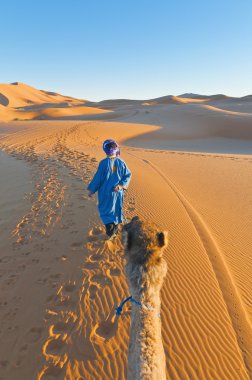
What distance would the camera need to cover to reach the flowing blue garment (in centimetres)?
427

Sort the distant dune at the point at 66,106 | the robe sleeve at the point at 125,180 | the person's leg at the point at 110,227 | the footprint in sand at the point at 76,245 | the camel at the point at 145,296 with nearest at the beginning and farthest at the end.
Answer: the camel at the point at 145,296 → the robe sleeve at the point at 125,180 → the person's leg at the point at 110,227 → the footprint in sand at the point at 76,245 → the distant dune at the point at 66,106

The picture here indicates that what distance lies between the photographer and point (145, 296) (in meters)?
1.58

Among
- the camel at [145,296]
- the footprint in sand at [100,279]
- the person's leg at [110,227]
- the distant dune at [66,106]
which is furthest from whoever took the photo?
the distant dune at [66,106]

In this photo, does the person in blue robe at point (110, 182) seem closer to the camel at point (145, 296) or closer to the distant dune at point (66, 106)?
the camel at point (145, 296)

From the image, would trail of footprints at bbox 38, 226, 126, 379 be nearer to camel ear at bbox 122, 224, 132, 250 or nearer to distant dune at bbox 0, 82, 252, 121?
camel ear at bbox 122, 224, 132, 250

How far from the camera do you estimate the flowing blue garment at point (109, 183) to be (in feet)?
14.0

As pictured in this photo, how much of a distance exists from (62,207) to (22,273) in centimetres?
280

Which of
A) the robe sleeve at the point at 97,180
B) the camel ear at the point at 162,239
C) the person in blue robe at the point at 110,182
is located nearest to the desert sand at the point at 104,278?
the person in blue robe at the point at 110,182

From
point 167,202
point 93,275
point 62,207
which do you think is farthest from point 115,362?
point 167,202

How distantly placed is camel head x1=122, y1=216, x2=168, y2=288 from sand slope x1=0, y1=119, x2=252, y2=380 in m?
1.96

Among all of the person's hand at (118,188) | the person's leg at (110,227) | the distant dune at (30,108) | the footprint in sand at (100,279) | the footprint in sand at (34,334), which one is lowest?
the footprint in sand at (34,334)

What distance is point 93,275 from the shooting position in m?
4.28

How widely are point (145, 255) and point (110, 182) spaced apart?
2.80 m

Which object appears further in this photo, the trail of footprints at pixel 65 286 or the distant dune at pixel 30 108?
the distant dune at pixel 30 108
